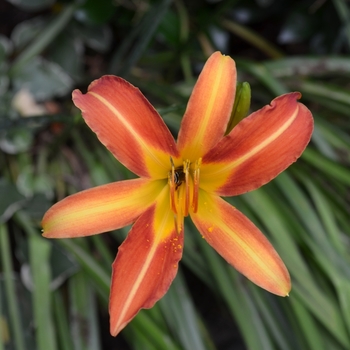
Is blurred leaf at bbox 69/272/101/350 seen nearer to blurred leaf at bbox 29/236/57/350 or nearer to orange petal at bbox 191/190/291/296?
blurred leaf at bbox 29/236/57/350

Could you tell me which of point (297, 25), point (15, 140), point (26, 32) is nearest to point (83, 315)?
point (15, 140)

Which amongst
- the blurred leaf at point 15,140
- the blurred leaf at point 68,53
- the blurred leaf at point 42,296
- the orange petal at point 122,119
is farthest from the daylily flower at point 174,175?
the blurred leaf at point 68,53

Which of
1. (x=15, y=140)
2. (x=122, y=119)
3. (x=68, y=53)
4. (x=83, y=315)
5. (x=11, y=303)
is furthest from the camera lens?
(x=68, y=53)

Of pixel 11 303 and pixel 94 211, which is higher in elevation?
pixel 94 211

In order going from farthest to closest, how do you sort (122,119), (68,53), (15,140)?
(68,53) → (15,140) → (122,119)

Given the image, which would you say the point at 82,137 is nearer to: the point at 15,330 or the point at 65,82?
the point at 65,82

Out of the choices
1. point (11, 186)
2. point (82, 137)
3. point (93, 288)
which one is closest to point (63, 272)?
point (93, 288)

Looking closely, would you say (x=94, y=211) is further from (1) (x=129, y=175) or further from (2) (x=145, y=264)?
(1) (x=129, y=175)
